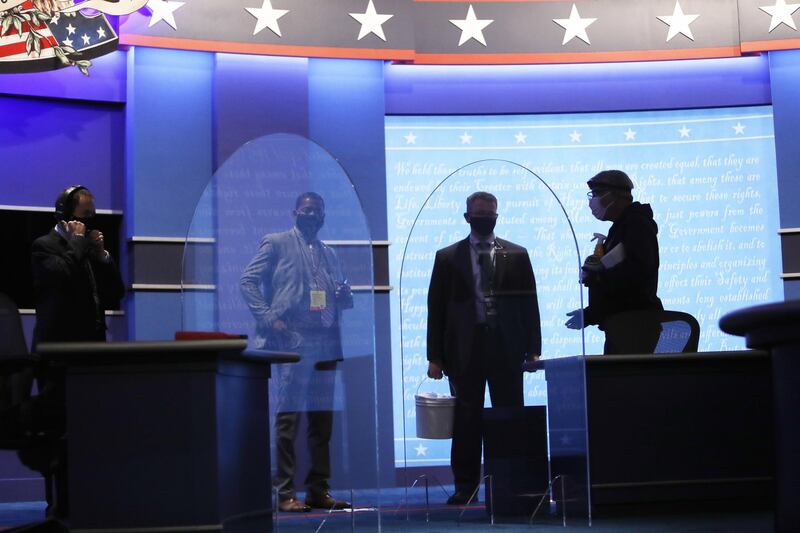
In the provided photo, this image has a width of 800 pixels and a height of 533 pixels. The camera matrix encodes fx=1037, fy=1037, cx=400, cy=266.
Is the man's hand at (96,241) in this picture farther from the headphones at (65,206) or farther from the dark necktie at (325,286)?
the dark necktie at (325,286)

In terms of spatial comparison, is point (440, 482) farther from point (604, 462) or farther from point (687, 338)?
point (687, 338)

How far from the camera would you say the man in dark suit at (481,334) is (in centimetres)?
449

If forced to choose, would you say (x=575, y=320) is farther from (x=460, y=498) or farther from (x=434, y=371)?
(x=460, y=498)

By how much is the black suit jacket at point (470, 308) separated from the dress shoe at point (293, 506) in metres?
0.93

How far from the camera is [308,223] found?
163 inches

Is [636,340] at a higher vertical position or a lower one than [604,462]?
higher

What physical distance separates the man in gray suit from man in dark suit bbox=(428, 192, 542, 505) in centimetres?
65

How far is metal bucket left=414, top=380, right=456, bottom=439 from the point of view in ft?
14.8

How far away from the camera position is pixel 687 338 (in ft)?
15.6

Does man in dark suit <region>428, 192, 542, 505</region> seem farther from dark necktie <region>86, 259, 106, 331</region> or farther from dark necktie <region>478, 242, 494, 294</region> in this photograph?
dark necktie <region>86, 259, 106, 331</region>

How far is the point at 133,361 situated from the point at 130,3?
3.65m

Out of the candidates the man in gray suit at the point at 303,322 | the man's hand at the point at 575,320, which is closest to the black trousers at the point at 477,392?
the man's hand at the point at 575,320

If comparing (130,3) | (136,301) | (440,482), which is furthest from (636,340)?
(130,3)

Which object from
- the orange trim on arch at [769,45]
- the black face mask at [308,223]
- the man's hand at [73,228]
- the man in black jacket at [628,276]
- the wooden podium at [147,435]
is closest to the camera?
the wooden podium at [147,435]
